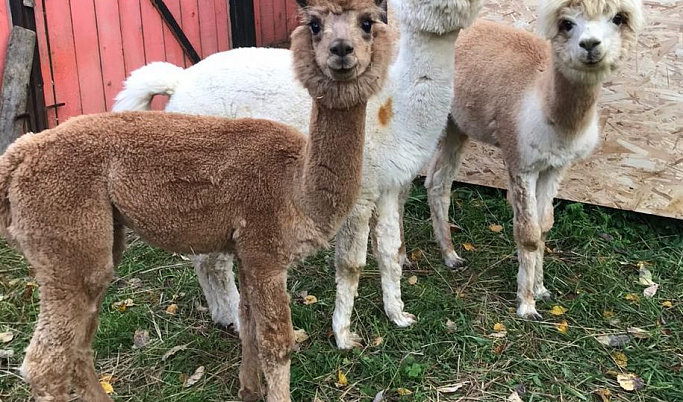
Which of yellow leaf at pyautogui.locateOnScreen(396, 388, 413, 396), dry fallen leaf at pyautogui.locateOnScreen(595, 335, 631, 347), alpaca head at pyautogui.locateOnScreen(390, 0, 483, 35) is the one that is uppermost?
alpaca head at pyautogui.locateOnScreen(390, 0, 483, 35)

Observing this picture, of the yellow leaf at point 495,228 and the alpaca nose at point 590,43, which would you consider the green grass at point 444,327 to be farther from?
the alpaca nose at point 590,43

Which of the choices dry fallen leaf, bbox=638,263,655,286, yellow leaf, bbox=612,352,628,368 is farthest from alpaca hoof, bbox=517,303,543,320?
dry fallen leaf, bbox=638,263,655,286

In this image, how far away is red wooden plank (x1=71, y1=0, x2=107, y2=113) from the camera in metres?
5.21

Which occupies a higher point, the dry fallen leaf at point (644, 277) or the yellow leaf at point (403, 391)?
the dry fallen leaf at point (644, 277)

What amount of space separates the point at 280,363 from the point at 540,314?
190cm

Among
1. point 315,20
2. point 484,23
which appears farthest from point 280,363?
point 484,23

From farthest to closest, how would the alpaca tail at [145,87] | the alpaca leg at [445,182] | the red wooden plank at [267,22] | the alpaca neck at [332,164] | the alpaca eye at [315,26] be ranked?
the red wooden plank at [267,22], the alpaca leg at [445,182], the alpaca tail at [145,87], the alpaca neck at [332,164], the alpaca eye at [315,26]

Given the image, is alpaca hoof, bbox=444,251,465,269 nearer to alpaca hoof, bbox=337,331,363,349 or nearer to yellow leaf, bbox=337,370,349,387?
alpaca hoof, bbox=337,331,363,349

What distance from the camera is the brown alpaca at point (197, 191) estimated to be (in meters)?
2.33

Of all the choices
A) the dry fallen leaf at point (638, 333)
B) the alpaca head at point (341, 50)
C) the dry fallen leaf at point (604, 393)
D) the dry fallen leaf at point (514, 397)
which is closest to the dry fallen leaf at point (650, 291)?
the dry fallen leaf at point (638, 333)

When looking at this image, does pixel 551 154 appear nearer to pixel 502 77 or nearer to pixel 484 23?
pixel 502 77

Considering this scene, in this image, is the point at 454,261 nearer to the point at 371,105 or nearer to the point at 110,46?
the point at 371,105

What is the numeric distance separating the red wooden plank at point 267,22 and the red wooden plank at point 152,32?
1.37 m

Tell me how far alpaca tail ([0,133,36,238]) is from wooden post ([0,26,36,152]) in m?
2.69
